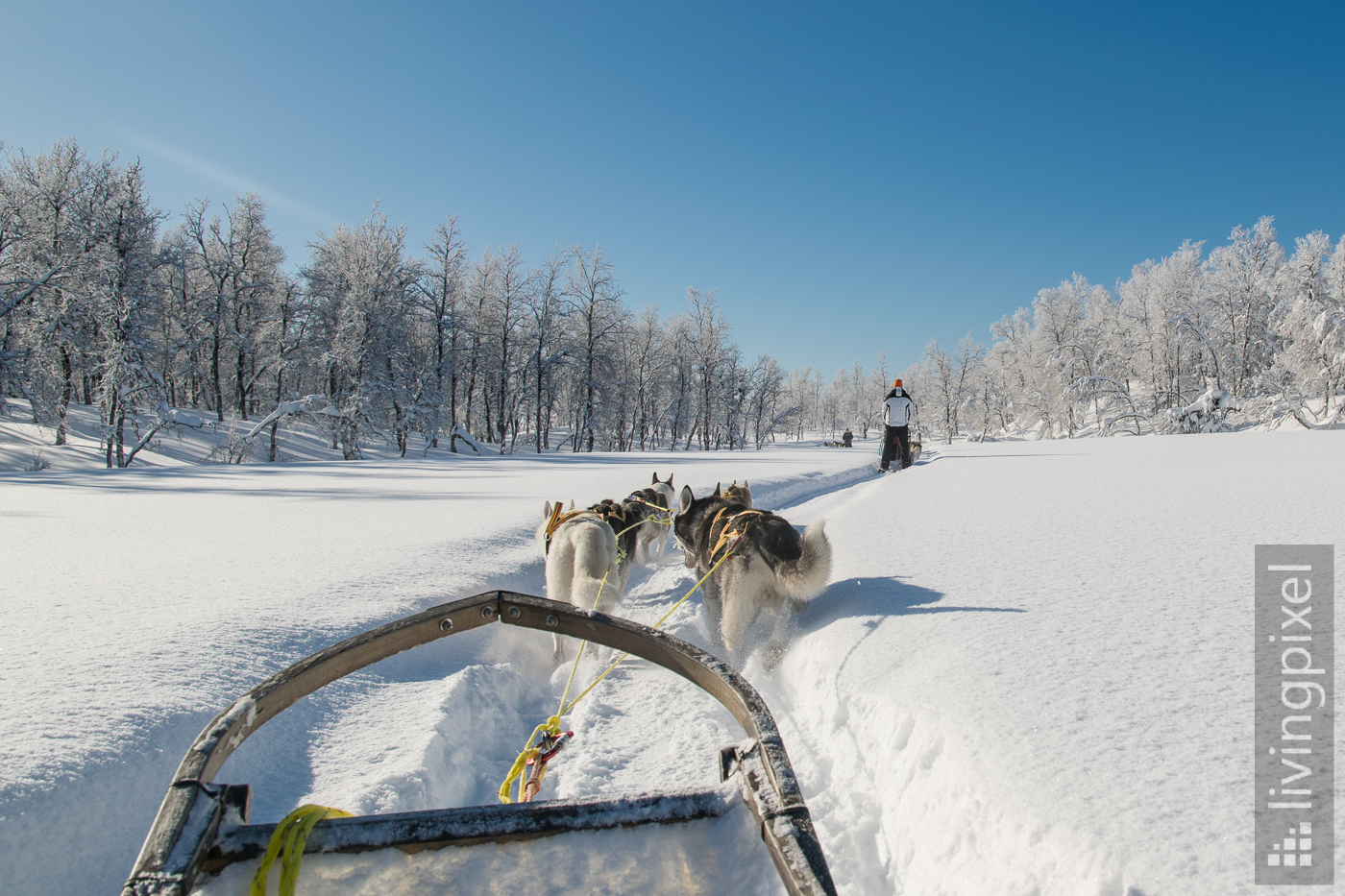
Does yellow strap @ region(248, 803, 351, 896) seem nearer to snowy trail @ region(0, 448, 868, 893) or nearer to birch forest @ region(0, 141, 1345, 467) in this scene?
snowy trail @ region(0, 448, 868, 893)

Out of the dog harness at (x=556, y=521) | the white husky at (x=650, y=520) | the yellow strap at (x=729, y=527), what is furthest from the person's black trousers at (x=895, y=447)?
the dog harness at (x=556, y=521)

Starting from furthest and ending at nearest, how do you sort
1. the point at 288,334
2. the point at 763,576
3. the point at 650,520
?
the point at 288,334
the point at 650,520
the point at 763,576

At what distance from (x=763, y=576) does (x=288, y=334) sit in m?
33.0

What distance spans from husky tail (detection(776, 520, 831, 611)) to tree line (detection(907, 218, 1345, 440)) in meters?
31.9

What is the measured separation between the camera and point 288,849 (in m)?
1.03

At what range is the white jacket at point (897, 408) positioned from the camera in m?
14.7

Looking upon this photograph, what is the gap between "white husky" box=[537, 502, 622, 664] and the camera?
3693 mm

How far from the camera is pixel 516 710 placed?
3211 millimetres

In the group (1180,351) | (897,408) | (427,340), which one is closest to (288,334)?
(427,340)

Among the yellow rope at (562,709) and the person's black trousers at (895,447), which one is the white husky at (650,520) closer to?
the yellow rope at (562,709)

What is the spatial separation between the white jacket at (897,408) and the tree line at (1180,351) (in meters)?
20.9

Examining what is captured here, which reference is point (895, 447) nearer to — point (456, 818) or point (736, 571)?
point (736, 571)

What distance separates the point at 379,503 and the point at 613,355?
28869 millimetres

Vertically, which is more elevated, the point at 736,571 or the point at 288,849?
the point at 288,849
